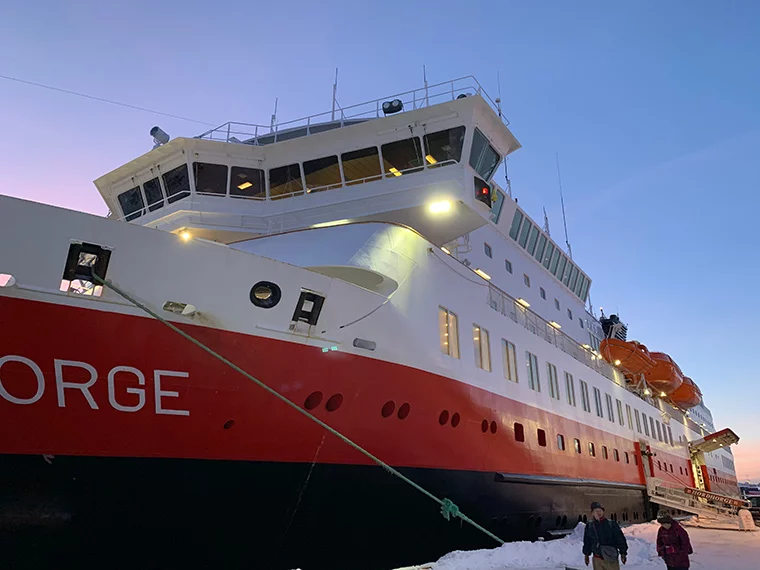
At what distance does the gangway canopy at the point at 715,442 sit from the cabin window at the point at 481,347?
25.4 m

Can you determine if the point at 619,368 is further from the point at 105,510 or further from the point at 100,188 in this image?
the point at 105,510

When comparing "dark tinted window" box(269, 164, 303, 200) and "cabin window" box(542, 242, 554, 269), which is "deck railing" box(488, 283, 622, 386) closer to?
"cabin window" box(542, 242, 554, 269)

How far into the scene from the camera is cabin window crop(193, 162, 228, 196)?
40.2 ft

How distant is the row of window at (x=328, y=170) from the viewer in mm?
12062

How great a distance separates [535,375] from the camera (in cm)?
1376

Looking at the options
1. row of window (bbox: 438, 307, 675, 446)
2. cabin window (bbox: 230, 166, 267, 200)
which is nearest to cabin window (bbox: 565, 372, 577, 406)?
row of window (bbox: 438, 307, 675, 446)

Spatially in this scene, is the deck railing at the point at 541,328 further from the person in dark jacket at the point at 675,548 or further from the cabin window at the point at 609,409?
the person in dark jacket at the point at 675,548

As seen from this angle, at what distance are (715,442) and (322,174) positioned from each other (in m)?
29.5

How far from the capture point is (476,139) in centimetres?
1221

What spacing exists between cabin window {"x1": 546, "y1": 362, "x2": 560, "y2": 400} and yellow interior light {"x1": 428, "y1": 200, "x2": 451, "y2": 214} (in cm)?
563

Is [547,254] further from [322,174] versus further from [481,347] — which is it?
[322,174]

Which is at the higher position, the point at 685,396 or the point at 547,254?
the point at 547,254

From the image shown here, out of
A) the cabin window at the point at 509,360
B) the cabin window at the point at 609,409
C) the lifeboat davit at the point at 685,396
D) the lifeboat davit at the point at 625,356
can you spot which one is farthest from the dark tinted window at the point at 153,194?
the lifeboat davit at the point at 685,396

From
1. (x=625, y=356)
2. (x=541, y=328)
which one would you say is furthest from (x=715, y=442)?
(x=541, y=328)
